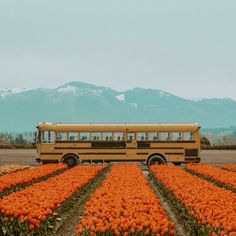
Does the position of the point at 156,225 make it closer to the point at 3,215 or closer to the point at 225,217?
the point at 225,217

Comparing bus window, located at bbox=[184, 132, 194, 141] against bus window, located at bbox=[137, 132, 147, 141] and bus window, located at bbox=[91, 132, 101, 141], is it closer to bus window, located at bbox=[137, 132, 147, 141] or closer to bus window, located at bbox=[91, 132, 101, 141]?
bus window, located at bbox=[137, 132, 147, 141]

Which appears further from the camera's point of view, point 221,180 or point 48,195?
point 221,180

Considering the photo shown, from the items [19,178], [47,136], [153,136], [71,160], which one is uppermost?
[153,136]

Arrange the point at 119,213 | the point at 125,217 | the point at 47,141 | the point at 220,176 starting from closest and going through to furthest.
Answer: the point at 125,217, the point at 119,213, the point at 220,176, the point at 47,141

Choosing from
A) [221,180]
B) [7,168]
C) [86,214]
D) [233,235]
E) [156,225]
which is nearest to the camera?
[233,235]

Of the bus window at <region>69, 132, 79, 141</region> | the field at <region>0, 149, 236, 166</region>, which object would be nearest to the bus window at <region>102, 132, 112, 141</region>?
the bus window at <region>69, 132, 79, 141</region>

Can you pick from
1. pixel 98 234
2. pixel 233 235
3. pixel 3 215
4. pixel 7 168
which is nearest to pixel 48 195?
pixel 3 215

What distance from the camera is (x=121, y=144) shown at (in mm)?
32562

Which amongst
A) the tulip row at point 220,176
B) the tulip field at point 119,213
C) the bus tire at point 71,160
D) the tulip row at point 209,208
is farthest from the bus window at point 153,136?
the tulip row at point 209,208

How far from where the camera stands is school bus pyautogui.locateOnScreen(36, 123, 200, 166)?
32562 millimetres

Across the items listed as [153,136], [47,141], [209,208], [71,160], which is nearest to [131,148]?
[153,136]

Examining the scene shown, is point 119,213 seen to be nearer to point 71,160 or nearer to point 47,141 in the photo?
point 71,160

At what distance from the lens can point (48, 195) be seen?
43.1 feet

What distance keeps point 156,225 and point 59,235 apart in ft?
12.8
